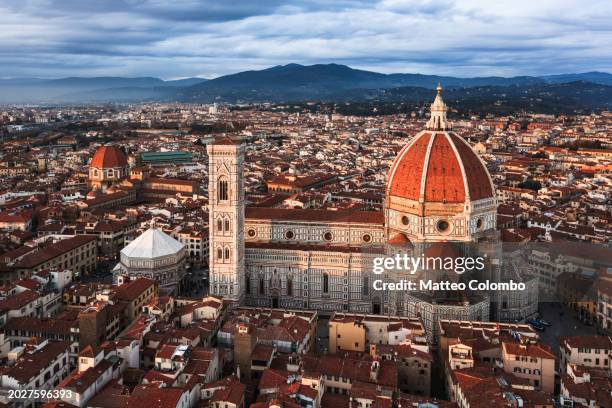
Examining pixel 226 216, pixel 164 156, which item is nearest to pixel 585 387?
pixel 226 216

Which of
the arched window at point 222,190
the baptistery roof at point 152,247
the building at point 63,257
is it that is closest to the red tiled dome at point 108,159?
the building at point 63,257

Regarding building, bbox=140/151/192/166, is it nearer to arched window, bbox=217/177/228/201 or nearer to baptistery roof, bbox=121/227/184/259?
baptistery roof, bbox=121/227/184/259

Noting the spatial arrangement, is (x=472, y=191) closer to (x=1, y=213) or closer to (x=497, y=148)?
(x=1, y=213)

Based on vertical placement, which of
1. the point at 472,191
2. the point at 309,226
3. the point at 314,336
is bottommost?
the point at 314,336

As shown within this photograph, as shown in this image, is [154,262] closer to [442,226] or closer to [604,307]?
[442,226]

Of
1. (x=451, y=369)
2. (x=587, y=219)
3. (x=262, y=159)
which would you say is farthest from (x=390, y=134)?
(x=451, y=369)

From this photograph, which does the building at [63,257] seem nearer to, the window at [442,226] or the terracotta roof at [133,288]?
the terracotta roof at [133,288]
